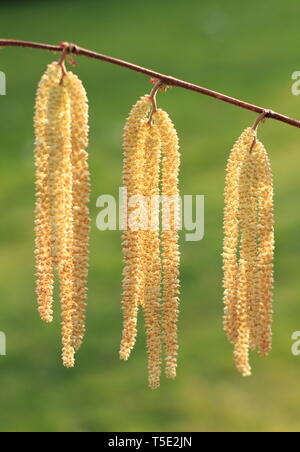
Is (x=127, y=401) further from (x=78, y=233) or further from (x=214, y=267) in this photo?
(x=78, y=233)

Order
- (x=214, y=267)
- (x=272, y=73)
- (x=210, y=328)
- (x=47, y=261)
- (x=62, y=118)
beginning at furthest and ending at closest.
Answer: (x=272, y=73)
(x=214, y=267)
(x=210, y=328)
(x=47, y=261)
(x=62, y=118)

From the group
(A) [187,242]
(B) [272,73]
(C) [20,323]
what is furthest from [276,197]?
(B) [272,73]

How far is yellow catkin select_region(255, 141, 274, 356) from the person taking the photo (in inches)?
94.4

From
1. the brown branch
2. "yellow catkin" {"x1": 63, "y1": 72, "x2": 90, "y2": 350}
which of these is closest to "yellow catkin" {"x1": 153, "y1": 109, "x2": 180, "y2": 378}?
the brown branch

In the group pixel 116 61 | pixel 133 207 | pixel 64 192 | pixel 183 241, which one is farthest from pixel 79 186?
pixel 183 241

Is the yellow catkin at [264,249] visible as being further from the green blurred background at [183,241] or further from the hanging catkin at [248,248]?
the green blurred background at [183,241]

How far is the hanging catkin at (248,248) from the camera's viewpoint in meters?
2.40

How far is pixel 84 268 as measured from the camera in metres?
2.25

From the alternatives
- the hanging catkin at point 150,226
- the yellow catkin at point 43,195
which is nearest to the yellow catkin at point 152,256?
the hanging catkin at point 150,226

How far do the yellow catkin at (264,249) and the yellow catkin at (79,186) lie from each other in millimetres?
480

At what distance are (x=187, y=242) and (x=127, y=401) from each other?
2.30m

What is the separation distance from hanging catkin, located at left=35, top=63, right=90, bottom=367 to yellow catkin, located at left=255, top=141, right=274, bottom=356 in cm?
48

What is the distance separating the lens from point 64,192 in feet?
7.27

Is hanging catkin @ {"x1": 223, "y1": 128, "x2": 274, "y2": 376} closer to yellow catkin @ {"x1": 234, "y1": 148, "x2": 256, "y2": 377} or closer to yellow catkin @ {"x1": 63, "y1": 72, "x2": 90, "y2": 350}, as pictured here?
yellow catkin @ {"x1": 234, "y1": 148, "x2": 256, "y2": 377}
